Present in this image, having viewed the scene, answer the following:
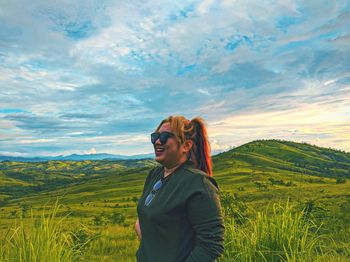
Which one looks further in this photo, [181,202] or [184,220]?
[184,220]

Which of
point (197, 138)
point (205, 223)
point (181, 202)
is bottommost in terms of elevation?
point (205, 223)

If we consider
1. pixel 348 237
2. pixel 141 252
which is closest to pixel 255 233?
pixel 141 252

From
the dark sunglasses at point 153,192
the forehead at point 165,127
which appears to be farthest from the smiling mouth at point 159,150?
the dark sunglasses at point 153,192

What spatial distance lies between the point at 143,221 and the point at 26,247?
3.19 meters

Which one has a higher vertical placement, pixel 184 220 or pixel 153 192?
pixel 153 192

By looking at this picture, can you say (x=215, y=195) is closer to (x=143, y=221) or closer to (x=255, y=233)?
(x=143, y=221)

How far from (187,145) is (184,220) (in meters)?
0.94

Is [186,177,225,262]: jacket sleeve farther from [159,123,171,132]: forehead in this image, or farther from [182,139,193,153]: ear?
[159,123,171,132]: forehead

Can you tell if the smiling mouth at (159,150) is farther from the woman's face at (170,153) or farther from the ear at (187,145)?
the ear at (187,145)

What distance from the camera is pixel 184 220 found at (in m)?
4.08

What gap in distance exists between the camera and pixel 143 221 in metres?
4.38

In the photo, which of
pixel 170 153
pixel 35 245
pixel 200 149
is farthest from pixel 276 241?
pixel 35 245

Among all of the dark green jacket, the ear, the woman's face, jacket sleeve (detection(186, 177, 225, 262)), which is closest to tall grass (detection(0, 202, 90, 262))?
the dark green jacket

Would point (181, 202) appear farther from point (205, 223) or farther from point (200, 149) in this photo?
point (200, 149)
